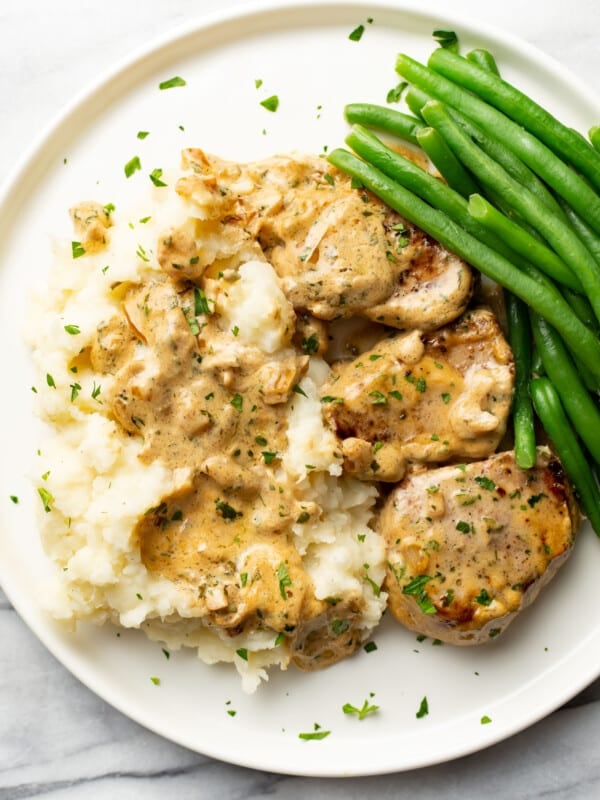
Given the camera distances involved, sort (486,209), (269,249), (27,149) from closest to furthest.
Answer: (486,209)
(269,249)
(27,149)

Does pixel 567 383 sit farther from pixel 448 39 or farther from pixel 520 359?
pixel 448 39

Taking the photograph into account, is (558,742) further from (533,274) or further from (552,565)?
(533,274)

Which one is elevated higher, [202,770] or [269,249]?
[269,249]

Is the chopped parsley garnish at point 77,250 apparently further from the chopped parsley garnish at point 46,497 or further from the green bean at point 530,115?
the green bean at point 530,115

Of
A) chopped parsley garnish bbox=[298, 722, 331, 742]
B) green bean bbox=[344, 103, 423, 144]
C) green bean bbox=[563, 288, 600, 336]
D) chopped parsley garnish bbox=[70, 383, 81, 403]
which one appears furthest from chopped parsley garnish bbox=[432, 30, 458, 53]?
chopped parsley garnish bbox=[298, 722, 331, 742]

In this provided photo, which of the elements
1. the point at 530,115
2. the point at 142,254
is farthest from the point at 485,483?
the point at 142,254

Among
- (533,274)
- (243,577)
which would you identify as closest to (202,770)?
(243,577)

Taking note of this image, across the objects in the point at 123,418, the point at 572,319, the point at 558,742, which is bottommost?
the point at 558,742
